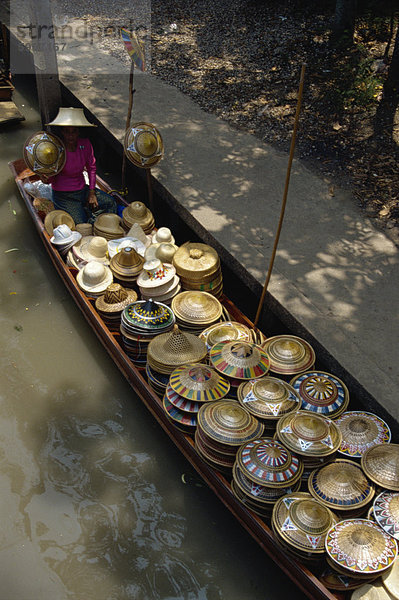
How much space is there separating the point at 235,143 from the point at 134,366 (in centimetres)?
466

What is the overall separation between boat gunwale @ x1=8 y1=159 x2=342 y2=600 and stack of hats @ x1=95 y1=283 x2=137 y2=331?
100mm

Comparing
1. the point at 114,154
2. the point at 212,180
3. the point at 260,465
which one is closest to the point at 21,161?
the point at 114,154

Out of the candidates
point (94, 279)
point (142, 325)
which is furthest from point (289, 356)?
point (94, 279)

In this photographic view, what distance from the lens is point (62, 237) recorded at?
6238 millimetres

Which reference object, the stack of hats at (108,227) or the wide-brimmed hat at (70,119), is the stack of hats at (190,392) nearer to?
the stack of hats at (108,227)

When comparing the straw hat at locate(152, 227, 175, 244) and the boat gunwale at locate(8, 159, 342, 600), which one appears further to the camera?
the straw hat at locate(152, 227, 175, 244)

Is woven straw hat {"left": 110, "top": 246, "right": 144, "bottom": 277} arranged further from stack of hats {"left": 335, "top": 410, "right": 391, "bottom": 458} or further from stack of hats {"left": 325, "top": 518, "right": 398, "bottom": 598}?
stack of hats {"left": 325, "top": 518, "right": 398, "bottom": 598}

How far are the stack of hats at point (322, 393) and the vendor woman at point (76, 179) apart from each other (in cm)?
372

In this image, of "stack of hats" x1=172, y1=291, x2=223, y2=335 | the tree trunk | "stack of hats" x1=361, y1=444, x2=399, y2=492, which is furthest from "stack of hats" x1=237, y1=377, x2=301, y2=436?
the tree trunk

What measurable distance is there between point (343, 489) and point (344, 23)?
9.48 m

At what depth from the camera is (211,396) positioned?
14.5 feet

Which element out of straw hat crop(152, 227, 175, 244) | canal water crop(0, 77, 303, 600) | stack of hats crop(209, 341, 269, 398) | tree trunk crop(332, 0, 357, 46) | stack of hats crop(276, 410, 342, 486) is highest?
tree trunk crop(332, 0, 357, 46)

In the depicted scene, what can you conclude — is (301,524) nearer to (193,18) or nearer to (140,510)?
(140,510)

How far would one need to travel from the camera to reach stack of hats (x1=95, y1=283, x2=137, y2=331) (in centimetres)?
552
